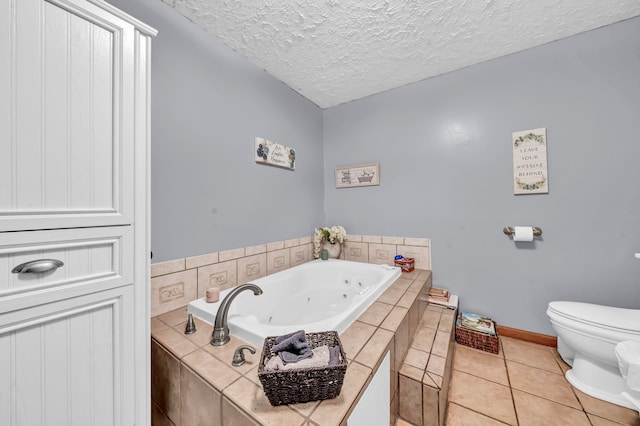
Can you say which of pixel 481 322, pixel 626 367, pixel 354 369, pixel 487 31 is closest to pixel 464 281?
pixel 481 322

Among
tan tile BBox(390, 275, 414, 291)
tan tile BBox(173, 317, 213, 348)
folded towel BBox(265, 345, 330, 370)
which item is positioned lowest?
tan tile BBox(173, 317, 213, 348)

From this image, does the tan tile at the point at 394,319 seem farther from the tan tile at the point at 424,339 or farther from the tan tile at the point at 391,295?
the tan tile at the point at 424,339

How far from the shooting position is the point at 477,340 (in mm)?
1676

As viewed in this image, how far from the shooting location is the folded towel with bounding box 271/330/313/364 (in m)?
0.71

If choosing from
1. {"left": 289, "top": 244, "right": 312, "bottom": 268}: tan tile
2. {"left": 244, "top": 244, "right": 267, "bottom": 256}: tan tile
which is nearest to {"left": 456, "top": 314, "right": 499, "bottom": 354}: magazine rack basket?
{"left": 289, "top": 244, "right": 312, "bottom": 268}: tan tile

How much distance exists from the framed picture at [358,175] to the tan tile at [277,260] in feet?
3.24

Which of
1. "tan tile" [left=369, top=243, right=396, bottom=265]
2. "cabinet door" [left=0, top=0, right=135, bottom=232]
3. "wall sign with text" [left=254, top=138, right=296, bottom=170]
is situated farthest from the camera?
"tan tile" [left=369, top=243, right=396, bottom=265]

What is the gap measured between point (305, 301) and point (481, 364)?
51.1 inches

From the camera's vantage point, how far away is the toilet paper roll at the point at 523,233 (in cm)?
165

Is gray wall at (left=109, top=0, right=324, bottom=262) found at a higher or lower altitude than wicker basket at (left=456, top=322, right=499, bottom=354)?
higher

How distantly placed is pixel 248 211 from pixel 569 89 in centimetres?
247

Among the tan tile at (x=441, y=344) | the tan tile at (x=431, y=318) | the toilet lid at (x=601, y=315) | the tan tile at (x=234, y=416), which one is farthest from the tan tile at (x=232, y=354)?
the toilet lid at (x=601, y=315)

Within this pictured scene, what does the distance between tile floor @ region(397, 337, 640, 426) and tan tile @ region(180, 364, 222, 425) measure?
94cm

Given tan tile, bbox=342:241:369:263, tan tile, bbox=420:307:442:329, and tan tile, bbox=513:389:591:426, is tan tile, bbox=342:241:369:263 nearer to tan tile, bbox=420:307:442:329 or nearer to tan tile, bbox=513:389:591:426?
tan tile, bbox=420:307:442:329
